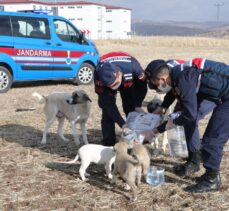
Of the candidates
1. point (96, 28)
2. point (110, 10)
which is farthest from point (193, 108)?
point (110, 10)

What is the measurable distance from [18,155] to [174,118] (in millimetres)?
2905

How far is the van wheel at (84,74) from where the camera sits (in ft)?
47.6

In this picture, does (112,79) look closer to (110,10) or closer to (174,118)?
(174,118)

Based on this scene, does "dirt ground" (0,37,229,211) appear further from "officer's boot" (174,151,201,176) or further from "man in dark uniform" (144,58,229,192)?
"man in dark uniform" (144,58,229,192)

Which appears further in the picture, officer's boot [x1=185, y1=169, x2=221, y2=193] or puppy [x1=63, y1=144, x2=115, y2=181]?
puppy [x1=63, y1=144, x2=115, y2=181]

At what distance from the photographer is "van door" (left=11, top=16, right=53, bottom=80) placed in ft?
42.5

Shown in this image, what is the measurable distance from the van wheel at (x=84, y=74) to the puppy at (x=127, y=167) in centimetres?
921

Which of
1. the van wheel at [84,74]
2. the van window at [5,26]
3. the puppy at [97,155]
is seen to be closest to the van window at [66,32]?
the van wheel at [84,74]

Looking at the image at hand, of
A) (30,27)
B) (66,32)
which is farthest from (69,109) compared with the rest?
(66,32)

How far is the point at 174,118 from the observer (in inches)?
200

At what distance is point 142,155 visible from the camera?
5.36 metres

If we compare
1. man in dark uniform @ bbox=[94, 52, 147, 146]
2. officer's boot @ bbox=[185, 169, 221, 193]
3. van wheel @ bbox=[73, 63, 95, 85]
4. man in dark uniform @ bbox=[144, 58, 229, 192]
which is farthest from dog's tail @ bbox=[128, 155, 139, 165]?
van wheel @ bbox=[73, 63, 95, 85]

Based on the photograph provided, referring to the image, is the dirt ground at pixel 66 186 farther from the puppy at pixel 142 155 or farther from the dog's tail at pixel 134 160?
the dog's tail at pixel 134 160

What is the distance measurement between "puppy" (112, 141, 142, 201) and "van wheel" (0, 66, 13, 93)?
8.22 metres
